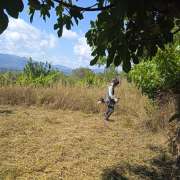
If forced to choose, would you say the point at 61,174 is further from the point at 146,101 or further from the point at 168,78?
the point at 146,101

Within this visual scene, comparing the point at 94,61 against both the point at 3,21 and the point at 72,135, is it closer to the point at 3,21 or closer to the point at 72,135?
the point at 3,21

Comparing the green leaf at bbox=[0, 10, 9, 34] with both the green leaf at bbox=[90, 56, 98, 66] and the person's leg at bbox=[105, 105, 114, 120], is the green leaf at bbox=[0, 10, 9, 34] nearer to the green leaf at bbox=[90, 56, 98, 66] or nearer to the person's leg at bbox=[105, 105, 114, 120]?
the green leaf at bbox=[90, 56, 98, 66]

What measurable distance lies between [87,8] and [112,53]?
0.42 m

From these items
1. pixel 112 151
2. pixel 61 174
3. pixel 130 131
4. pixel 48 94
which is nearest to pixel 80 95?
pixel 48 94

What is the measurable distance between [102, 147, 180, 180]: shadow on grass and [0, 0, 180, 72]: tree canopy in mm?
3983

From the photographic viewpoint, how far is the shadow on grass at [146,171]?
23.8 feet

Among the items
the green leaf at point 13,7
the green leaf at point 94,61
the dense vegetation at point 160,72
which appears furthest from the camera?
the dense vegetation at point 160,72

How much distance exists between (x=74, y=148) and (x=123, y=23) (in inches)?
260

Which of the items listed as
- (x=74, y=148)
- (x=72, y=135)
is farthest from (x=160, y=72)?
(x=74, y=148)

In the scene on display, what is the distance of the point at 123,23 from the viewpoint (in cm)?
253

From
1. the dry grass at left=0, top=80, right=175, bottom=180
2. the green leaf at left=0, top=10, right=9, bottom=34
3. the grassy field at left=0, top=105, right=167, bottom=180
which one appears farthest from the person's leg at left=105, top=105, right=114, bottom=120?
the green leaf at left=0, top=10, right=9, bottom=34

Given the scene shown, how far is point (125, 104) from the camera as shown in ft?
48.9

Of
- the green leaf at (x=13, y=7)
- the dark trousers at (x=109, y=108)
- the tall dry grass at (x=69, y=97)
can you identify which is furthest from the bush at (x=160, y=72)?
the green leaf at (x=13, y=7)

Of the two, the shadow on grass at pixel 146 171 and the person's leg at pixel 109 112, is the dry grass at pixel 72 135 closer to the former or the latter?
the shadow on grass at pixel 146 171
